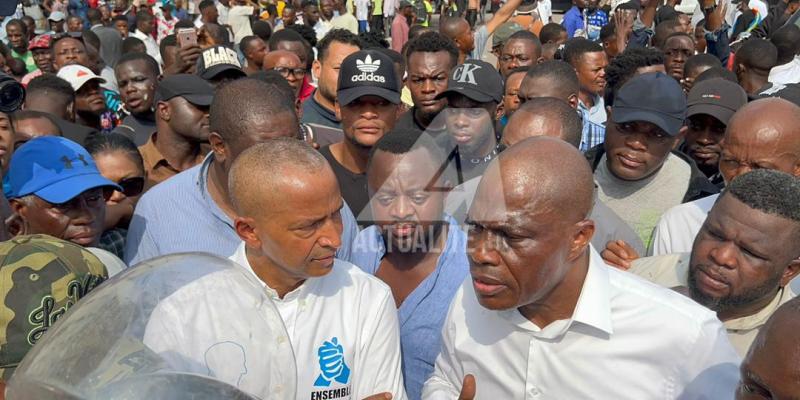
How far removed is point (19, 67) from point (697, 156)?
8.89 meters

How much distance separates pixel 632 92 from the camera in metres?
3.81

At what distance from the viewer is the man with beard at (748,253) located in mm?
2447

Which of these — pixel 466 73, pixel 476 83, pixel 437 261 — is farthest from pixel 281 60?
pixel 437 261

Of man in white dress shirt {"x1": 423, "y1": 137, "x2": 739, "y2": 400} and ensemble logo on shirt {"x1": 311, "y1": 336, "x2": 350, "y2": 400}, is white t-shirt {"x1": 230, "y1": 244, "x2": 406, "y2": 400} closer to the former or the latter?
ensemble logo on shirt {"x1": 311, "y1": 336, "x2": 350, "y2": 400}

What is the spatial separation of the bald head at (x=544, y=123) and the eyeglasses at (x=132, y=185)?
6.76 ft

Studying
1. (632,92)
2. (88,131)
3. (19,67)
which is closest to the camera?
(632,92)

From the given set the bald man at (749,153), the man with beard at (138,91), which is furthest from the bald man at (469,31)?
the bald man at (749,153)

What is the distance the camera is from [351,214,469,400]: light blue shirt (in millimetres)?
2762

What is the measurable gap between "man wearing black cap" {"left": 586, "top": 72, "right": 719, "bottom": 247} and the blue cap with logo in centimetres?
250

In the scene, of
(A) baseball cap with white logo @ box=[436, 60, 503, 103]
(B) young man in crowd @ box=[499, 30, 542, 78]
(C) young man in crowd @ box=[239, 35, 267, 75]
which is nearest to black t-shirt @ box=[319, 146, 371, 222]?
(A) baseball cap with white logo @ box=[436, 60, 503, 103]

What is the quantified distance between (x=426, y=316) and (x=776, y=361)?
145 cm

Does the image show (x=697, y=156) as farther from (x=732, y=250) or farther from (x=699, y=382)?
(x=699, y=382)

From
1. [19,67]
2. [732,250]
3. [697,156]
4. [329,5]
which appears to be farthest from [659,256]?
[329,5]

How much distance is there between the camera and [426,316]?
9.14 ft
